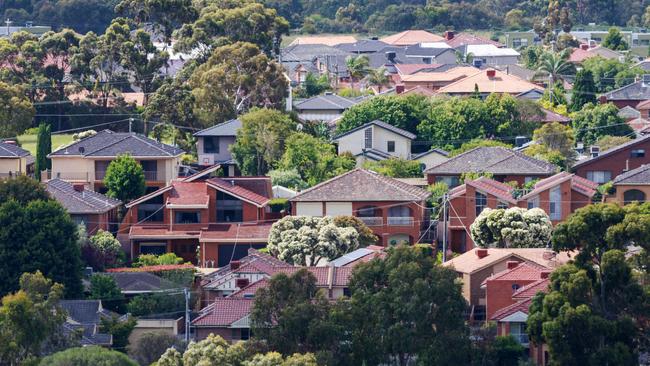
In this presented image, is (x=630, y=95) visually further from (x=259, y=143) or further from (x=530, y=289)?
(x=530, y=289)

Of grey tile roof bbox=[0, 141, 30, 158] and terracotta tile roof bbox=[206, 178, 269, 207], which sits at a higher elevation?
grey tile roof bbox=[0, 141, 30, 158]

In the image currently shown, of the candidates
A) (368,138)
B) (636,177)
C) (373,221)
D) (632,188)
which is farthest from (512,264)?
(368,138)

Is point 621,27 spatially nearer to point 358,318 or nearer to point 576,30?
point 576,30

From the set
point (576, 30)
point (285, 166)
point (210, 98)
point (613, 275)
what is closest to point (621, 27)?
point (576, 30)

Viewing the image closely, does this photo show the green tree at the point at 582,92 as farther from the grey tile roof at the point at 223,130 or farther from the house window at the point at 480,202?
the house window at the point at 480,202

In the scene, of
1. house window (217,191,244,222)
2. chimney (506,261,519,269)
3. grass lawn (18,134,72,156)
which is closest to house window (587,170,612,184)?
house window (217,191,244,222)

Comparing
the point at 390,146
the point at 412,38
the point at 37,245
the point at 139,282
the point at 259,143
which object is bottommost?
the point at 139,282

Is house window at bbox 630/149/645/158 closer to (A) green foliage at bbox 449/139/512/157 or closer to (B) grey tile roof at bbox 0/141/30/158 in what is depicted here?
(A) green foliage at bbox 449/139/512/157

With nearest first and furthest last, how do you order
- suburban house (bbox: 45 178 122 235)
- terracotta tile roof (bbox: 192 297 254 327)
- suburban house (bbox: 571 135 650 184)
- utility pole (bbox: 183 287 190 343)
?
utility pole (bbox: 183 287 190 343) < terracotta tile roof (bbox: 192 297 254 327) < suburban house (bbox: 45 178 122 235) < suburban house (bbox: 571 135 650 184)
